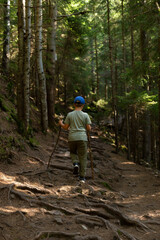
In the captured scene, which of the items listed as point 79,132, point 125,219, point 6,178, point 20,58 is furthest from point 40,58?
point 125,219

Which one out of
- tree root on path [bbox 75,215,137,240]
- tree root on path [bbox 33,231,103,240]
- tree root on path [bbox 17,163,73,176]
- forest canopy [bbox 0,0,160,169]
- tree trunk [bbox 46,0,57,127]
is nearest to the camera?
tree root on path [bbox 33,231,103,240]

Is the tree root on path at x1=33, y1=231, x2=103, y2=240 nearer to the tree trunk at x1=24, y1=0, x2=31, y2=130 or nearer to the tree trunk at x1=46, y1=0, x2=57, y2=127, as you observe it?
the tree trunk at x1=24, y1=0, x2=31, y2=130

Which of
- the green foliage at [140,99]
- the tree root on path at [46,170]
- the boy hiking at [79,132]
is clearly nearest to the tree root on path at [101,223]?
the boy hiking at [79,132]

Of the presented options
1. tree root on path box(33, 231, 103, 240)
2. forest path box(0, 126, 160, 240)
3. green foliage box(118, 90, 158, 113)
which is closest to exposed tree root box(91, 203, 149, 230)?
forest path box(0, 126, 160, 240)

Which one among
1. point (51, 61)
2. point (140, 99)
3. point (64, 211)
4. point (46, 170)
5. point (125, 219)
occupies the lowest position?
point (125, 219)

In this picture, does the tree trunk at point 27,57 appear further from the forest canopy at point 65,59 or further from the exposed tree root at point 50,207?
the exposed tree root at point 50,207

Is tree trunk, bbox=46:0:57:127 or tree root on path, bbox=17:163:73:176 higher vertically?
tree trunk, bbox=46:0:57:127

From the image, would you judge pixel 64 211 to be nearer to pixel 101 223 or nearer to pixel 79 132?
pixel 101 223

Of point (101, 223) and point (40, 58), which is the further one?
point (40, 58)

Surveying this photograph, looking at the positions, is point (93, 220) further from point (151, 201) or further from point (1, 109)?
point (1, 109)

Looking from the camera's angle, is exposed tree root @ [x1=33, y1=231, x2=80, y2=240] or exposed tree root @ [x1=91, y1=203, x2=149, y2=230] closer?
exposed tree root @ [x1=33, y1=231, x2=80, y2=240]

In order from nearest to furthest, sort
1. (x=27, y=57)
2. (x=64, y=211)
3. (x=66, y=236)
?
(x=66, y=236), (x=64, y=211), (x=27, y=57)

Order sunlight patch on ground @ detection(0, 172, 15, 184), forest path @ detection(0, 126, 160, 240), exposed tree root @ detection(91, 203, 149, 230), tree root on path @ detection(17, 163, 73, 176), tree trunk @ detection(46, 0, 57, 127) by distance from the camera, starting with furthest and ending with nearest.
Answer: tree trunk @ detection(46, 0, 57, 127), tree root on path @ detection(17, 163, 73, 176), sunlight patch on ground @ detection(0, 172, 15, 184), exposed tree root @ detection(91, 203, 149, 230), forest path @ detection(0, 126, 160, 240)

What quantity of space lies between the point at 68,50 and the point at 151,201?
16.1m
